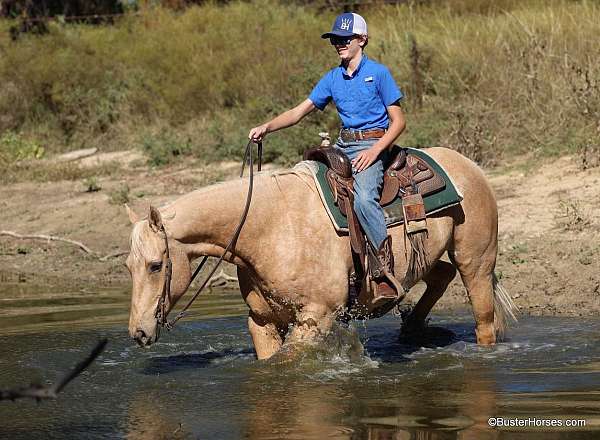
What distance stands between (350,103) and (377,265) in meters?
1.10

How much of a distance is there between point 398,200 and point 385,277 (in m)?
0.57

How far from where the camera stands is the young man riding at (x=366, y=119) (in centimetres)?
713

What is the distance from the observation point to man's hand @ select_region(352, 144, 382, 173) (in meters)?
7.13

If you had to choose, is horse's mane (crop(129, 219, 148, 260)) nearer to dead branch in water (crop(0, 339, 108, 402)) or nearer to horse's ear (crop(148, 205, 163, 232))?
horse's ear (crop(148, 205, 163, 232))

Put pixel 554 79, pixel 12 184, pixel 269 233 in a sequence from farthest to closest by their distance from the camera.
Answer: pixel 12 184 < pixel 554 79 < pixel 269 233

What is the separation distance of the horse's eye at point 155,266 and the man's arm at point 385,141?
1.46 metres

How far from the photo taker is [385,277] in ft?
23.6

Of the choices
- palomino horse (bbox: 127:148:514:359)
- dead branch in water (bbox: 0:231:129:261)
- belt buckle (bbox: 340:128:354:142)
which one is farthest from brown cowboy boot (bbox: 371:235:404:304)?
dead branch in water (bbox: 0:231:129:261)

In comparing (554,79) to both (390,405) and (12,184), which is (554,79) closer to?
(12,184)

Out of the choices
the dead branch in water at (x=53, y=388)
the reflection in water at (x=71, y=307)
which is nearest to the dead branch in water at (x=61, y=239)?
the reflection in water at (x=71, y=307)

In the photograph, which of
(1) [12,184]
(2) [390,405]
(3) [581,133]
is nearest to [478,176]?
(2) [390,405]

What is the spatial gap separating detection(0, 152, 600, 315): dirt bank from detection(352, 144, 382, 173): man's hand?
10.1 ft

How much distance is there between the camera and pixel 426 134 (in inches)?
551

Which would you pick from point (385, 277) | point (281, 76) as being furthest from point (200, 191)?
point (281, 76)
